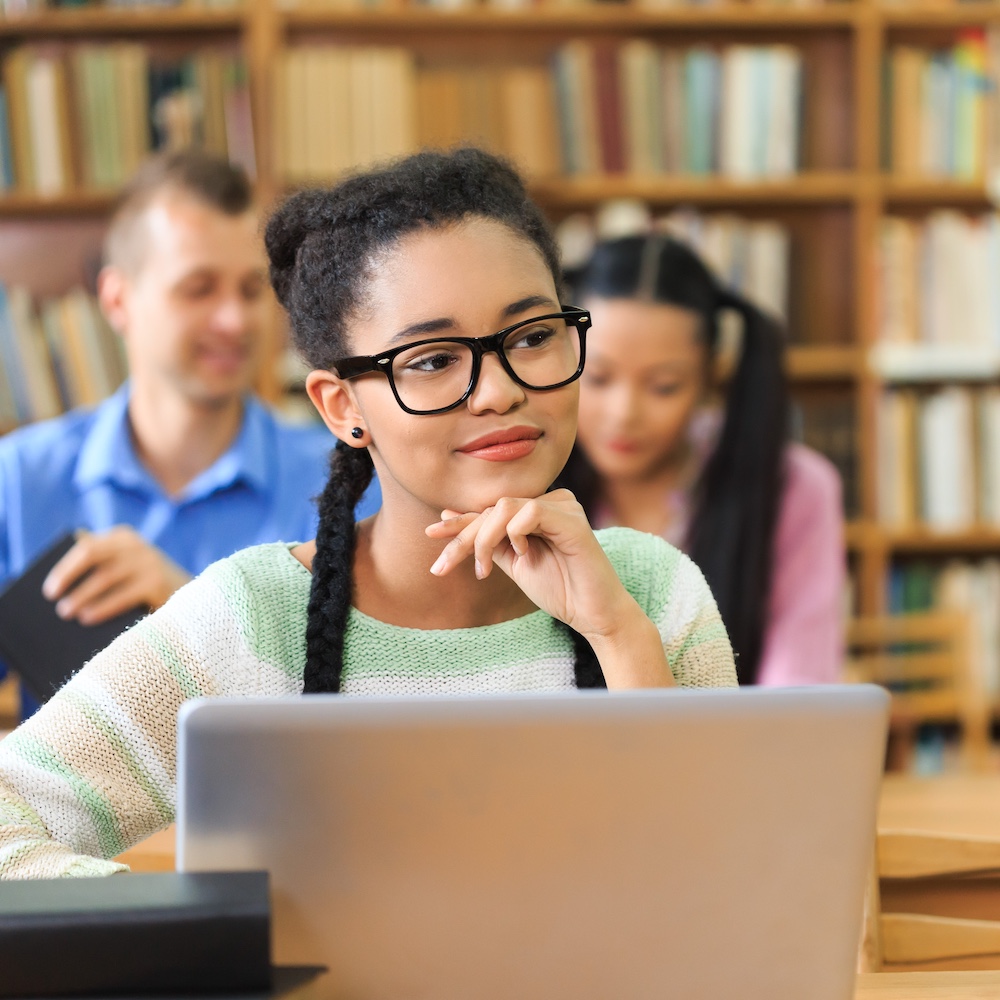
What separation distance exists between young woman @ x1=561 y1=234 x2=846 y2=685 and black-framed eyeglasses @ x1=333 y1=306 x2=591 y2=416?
103cm

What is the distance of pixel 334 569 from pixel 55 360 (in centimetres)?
220

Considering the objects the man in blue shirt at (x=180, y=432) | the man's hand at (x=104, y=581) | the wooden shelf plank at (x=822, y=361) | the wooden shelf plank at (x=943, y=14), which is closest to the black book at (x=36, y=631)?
the man's hand at (x=104, y=581)

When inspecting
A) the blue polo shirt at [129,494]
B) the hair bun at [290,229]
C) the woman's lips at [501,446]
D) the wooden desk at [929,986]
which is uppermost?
the hair bun at [290,229]

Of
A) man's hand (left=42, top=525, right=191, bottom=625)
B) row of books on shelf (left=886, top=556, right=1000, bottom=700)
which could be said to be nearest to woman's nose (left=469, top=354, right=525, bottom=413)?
man's hand (left=42, top=525, right=191, bottom=625)

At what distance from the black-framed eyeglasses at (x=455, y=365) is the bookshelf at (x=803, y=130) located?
2.18 meters

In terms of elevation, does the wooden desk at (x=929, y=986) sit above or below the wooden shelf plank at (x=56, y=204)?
below

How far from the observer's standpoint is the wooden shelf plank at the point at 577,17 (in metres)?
3.08

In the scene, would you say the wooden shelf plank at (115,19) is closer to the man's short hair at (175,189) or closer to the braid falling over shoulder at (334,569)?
the man's short hair at (175,189)

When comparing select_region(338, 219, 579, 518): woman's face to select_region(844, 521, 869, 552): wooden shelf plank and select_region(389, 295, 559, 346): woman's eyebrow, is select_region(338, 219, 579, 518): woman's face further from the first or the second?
select_region(844, 521, 869, 552): wooden shelf plank

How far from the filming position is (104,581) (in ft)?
4.61

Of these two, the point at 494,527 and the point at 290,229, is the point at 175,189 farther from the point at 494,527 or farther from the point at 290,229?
the point at 494,527

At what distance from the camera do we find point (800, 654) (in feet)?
6.52

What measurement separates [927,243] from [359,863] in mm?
2946

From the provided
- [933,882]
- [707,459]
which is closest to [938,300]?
[707,459]
